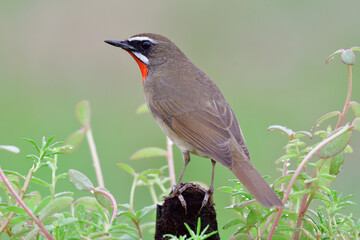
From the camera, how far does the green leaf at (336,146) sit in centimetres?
216

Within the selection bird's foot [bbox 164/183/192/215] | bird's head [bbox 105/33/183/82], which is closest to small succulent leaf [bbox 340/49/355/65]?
A: bird's foot [bbox 164/183/192/215]

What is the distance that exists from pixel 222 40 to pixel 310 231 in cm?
740

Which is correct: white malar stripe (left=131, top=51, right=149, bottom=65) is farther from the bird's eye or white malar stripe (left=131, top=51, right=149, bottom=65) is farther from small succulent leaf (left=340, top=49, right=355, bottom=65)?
small succulent leaf (left=340, top=49, right=355, bottom=65)

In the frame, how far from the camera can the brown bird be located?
3.40 meters

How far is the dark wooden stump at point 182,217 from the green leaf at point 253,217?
121mm

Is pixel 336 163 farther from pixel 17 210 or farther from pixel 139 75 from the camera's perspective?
pixel 139 75

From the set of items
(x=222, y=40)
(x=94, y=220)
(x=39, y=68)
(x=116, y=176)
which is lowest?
(x=116, y=176)

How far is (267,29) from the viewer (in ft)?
32.7

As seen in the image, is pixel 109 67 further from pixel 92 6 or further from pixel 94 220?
pixel 94 220

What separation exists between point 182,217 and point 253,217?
0.25m

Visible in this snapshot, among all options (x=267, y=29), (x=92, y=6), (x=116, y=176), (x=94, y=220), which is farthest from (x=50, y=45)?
(x=94, y=220)

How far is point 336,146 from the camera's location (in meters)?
2.17

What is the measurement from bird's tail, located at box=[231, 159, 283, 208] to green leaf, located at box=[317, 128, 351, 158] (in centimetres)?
24

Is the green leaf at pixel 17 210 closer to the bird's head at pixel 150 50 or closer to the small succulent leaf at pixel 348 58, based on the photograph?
the small succulent leaf at pixel 348 58
